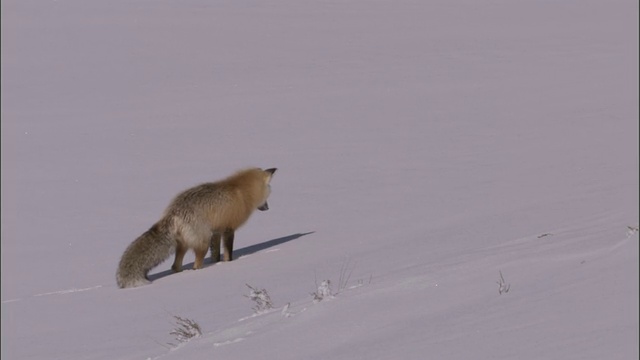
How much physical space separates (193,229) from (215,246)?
0.37 m

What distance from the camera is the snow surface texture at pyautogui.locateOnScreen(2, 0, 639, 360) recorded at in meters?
4.45

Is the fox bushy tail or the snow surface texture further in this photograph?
the fox bushy tail

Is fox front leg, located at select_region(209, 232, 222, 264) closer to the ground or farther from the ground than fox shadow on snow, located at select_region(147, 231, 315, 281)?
farther from the ground

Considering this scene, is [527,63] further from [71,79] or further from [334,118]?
[71,79]

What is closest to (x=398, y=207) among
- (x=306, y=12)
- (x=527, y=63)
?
(x=527, y=63)

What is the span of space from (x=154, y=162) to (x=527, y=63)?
11.9 m

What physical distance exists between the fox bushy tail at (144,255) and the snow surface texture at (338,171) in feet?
0.57

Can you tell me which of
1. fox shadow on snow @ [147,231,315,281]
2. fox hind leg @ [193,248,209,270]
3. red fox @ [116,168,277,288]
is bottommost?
fox shadow on snow @ [147,231,315,281]

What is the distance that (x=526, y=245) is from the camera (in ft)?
20.5

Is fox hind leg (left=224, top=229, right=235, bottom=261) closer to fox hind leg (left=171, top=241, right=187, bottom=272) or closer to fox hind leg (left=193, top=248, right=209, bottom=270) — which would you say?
fox hind leg (left=193, top=248, right=209, bottom=270)

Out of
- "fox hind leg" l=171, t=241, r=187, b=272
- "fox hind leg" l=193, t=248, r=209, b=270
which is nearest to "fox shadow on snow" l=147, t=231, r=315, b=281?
"fox hind leg" l=193, t=248, r=209, b=270

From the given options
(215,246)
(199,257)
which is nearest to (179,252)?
(199,257)

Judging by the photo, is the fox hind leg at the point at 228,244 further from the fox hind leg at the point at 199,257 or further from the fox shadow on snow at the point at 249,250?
the fox hind leg at the point at 199,257

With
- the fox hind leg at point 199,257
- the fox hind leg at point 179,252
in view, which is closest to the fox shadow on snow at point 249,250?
the fox hind leg at point 199,257
